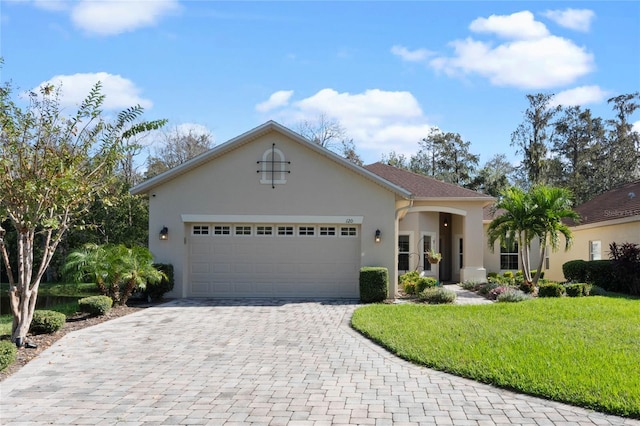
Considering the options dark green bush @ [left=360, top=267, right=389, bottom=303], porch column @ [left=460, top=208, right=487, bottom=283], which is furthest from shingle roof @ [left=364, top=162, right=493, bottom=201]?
dark green bush @ [left=360, top=267, right=389, bottom=303]

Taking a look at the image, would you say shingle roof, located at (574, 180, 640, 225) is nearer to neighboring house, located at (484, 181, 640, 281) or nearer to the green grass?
neighboring house, located at (484, 181, 640, 281)

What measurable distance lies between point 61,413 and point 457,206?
1767 centimetres

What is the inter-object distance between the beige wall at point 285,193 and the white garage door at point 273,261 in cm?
48

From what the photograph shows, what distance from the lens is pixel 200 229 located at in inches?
637

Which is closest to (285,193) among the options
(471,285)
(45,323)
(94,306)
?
(94,306)

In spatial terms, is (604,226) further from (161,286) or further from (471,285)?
(161,286)

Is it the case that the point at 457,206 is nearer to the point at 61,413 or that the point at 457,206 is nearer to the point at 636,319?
the point at 636,319

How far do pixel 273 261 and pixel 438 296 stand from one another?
16.7 feet

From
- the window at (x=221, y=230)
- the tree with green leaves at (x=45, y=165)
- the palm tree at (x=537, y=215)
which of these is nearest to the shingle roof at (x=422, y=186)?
the palm tree at (x=537, y=215)

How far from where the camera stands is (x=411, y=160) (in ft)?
157

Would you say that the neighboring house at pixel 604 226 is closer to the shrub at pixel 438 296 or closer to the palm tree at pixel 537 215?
the palm tree at pixel 537 215

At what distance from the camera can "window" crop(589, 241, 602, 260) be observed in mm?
21344

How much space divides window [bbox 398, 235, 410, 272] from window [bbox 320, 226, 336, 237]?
5522mm

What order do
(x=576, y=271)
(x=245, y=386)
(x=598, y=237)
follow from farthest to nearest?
(x=598, y=237) < (x=576, y=271) < (x=245, y=386)
